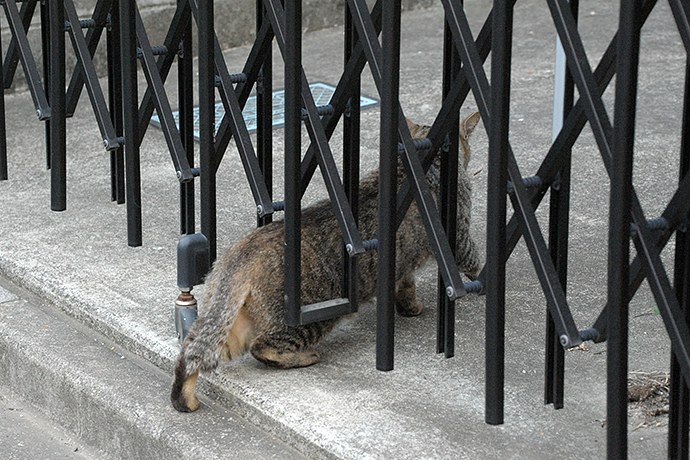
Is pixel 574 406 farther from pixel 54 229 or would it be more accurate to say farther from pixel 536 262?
pixel 54 229

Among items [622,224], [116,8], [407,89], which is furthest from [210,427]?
[407,89]

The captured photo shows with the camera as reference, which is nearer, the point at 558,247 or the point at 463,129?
the point at 558,247

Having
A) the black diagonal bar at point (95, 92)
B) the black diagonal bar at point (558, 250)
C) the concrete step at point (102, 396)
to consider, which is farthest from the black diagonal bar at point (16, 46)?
the black diagonal bar at point (558, 250)

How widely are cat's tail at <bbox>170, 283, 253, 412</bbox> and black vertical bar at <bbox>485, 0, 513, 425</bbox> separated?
807 mm

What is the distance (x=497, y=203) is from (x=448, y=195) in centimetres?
63

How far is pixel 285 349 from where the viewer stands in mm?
3672

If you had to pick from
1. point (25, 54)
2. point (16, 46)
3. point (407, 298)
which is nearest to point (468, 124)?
point (407, 298)

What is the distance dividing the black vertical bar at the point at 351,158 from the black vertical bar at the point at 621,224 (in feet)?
3.43

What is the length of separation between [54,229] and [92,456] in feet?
3.92

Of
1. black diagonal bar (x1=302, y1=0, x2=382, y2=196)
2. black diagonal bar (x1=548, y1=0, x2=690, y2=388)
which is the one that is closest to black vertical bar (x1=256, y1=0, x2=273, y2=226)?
black diagonal bar (x1=302, y1=0, x2=382, y2=196)

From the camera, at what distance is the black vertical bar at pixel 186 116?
432cm

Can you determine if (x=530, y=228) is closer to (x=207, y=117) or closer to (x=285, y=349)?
(x=285, y=349)

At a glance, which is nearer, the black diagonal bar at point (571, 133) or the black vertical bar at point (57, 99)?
the black diagonal bar at point (571, 133)

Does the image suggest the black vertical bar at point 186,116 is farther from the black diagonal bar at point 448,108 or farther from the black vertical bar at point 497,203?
the black vertical bar at point 497,203
